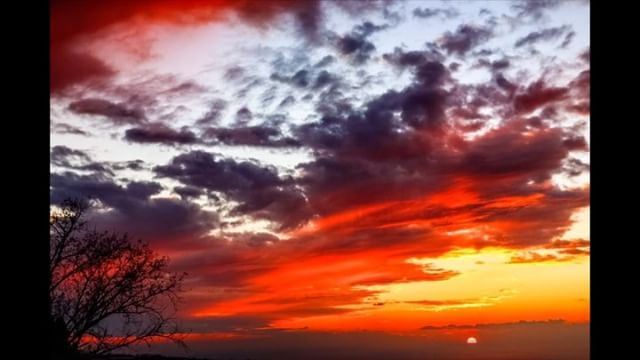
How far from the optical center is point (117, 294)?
69.8 feet
